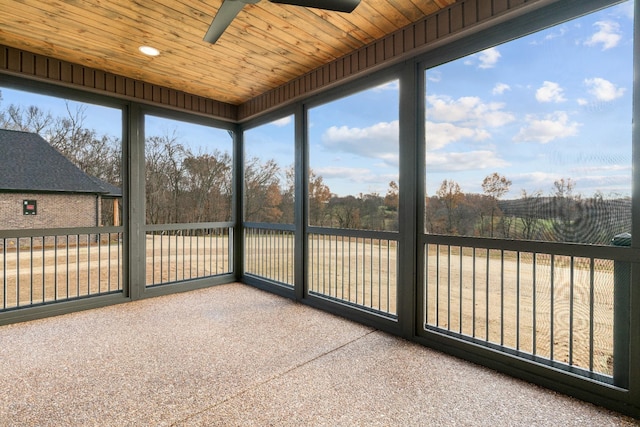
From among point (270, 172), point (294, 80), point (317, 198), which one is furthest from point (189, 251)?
point (294, 80)

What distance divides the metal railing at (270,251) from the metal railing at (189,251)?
325 millimetres

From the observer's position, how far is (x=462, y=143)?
2.61 metres

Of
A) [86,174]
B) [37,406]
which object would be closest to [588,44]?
[37,406]

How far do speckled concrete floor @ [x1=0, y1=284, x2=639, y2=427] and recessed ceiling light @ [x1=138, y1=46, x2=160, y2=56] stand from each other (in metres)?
2.77

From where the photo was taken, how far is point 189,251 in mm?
4887

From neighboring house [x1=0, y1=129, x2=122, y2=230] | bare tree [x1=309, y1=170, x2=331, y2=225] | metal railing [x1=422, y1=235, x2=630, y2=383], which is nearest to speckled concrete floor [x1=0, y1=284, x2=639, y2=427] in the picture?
metal railing [x1=422, y1=235, x2=630, y2=383]

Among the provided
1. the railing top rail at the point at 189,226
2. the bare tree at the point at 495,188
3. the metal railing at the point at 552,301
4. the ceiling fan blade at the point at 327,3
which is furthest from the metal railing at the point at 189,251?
the bare tree at the point at 495,188

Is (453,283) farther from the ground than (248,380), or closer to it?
farther from the ground

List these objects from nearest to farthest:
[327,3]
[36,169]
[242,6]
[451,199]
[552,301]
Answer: [327,3]
[242,6]
[552,301]
[451,199]
[36,169]

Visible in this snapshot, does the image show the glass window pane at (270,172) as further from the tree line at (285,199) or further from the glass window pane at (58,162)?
the glass window pane at (58,162)

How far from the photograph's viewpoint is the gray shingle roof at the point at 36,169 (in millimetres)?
3303

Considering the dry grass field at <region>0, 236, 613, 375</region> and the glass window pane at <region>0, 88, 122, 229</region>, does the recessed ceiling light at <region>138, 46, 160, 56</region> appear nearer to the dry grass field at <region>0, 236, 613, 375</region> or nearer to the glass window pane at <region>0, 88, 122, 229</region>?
the glass window pane at <region>0, 88, 122, 229</region>

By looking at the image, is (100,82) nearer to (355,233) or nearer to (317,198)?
(317,198)

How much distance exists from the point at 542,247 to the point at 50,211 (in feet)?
15.9
